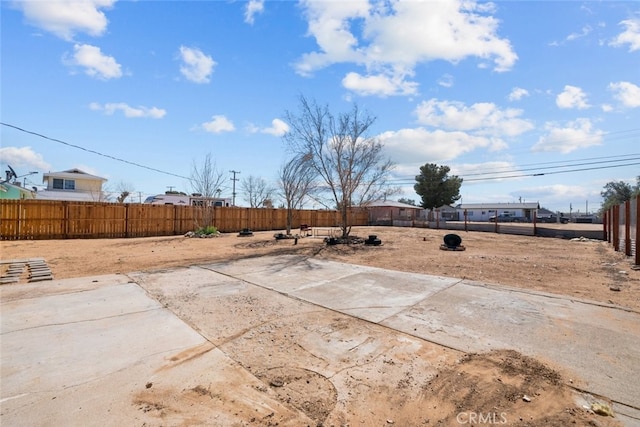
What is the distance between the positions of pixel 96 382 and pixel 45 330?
181 centimetres

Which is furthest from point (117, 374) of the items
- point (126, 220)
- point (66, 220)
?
point (126, 220)

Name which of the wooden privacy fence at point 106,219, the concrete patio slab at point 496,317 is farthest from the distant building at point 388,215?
the concrete patio slab at point 496,317

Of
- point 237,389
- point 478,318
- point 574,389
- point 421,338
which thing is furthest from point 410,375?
point 478,318

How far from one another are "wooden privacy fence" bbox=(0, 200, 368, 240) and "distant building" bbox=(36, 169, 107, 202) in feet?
43.8

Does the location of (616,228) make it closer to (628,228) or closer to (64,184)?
(628,228)

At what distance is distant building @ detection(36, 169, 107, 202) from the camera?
2809 cm

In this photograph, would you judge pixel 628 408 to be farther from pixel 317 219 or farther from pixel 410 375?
pixel 317 219

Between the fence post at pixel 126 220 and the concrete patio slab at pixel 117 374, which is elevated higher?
the fence post at pixel 126 220

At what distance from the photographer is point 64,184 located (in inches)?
1168

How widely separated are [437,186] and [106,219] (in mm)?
38453

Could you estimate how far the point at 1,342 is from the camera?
334 cm

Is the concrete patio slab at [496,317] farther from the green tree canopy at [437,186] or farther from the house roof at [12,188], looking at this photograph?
the green tree canopy at [437,186]

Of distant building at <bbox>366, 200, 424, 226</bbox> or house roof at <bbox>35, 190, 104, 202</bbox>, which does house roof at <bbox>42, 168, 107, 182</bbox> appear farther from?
distant building at <bbox>366, 200, 424, 226</bbox>

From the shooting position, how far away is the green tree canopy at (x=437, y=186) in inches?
1676
